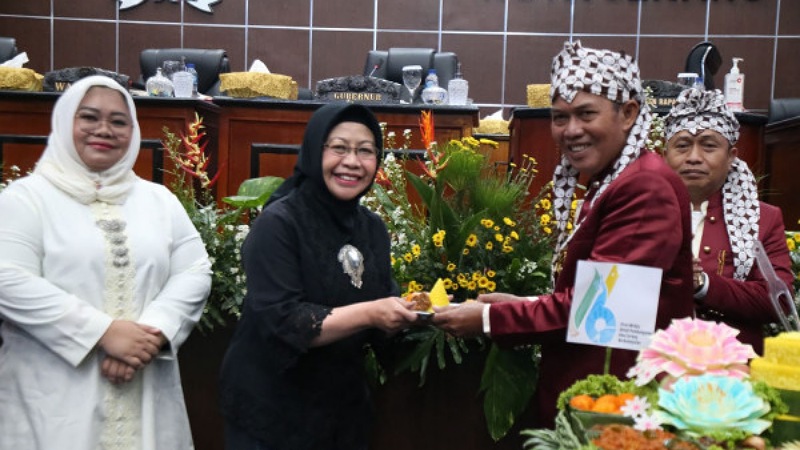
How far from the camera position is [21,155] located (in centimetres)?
466

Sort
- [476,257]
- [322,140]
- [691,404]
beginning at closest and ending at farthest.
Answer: [691,404], [322,140], [476,257]

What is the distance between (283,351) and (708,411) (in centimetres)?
96

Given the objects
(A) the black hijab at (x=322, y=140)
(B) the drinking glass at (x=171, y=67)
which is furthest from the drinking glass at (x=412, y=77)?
(A) the black hijab at (x=322, y=140)

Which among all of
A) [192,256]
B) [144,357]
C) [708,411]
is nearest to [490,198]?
[192,256]

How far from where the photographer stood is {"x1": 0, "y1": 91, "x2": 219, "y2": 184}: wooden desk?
14.8 feet

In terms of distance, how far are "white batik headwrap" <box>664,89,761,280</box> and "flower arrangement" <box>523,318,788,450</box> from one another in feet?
3.55

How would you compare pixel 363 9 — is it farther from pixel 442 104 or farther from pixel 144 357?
pixel 144 357

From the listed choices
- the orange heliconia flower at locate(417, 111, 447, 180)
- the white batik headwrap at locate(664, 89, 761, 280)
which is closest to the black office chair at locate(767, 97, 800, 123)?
the white batik headwrap at locate(664, 89, 761, 280)

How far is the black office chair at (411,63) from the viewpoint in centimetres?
604

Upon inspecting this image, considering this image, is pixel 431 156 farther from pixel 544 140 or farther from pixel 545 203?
pixel 544 140

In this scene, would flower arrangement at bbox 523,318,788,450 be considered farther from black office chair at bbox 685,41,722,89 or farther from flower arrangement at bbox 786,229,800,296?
black office chair at bbox 685,41,722,89

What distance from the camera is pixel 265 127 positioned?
4.62m

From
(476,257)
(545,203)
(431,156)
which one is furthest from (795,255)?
(431,156)

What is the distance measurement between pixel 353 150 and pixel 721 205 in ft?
3.38
